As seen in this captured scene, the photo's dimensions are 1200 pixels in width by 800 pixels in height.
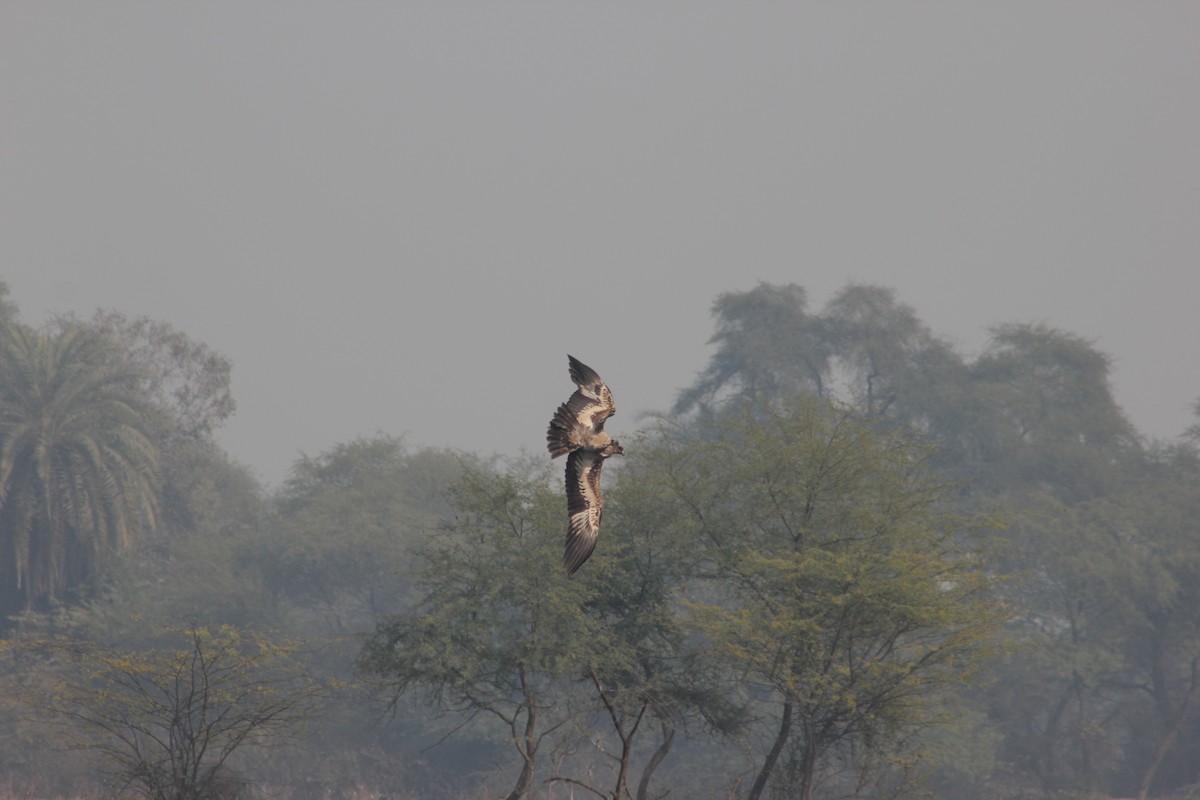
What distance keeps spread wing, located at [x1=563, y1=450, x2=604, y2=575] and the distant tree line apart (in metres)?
1.25

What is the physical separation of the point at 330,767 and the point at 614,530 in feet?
64.7

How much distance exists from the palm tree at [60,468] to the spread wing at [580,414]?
109 ft

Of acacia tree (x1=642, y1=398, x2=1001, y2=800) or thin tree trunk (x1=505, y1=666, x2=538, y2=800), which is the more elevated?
acacia tree (x1=642, y1=398, x2=1001, y2=800)

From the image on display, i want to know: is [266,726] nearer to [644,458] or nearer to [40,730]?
[644,458]

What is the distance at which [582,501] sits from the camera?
42.0 ft

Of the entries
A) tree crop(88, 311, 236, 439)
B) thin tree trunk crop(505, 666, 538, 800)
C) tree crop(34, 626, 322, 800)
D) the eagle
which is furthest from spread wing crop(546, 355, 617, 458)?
tree crop(88, 311, 236, 439)

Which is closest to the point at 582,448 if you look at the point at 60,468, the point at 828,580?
→ the point at 828,580

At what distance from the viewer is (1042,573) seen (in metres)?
48.9

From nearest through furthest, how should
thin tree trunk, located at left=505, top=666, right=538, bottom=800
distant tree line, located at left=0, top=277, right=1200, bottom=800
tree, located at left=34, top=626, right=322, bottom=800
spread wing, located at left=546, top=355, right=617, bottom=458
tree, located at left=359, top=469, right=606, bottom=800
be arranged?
spread wing, located at left=546, top=355, right=617, bottom=458
tree, located at left=34, top=626, right=322, bottom=800
thin tree trunk, located at left=505, top=666, right=538, bottom=800
distant tree line, located at left=0, top=277, right=1200, bottom=800
tree, located at left=359, top=469, right=606, bottom=800

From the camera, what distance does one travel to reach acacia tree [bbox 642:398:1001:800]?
22.2 metres

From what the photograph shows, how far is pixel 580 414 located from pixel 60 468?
34.6 m

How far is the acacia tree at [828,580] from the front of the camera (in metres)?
22.2

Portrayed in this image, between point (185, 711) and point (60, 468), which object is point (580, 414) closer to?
point (185, 711)

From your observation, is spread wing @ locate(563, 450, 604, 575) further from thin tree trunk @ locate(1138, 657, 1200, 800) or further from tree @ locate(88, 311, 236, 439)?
tree @ locate(88, 311, 236, 439)
